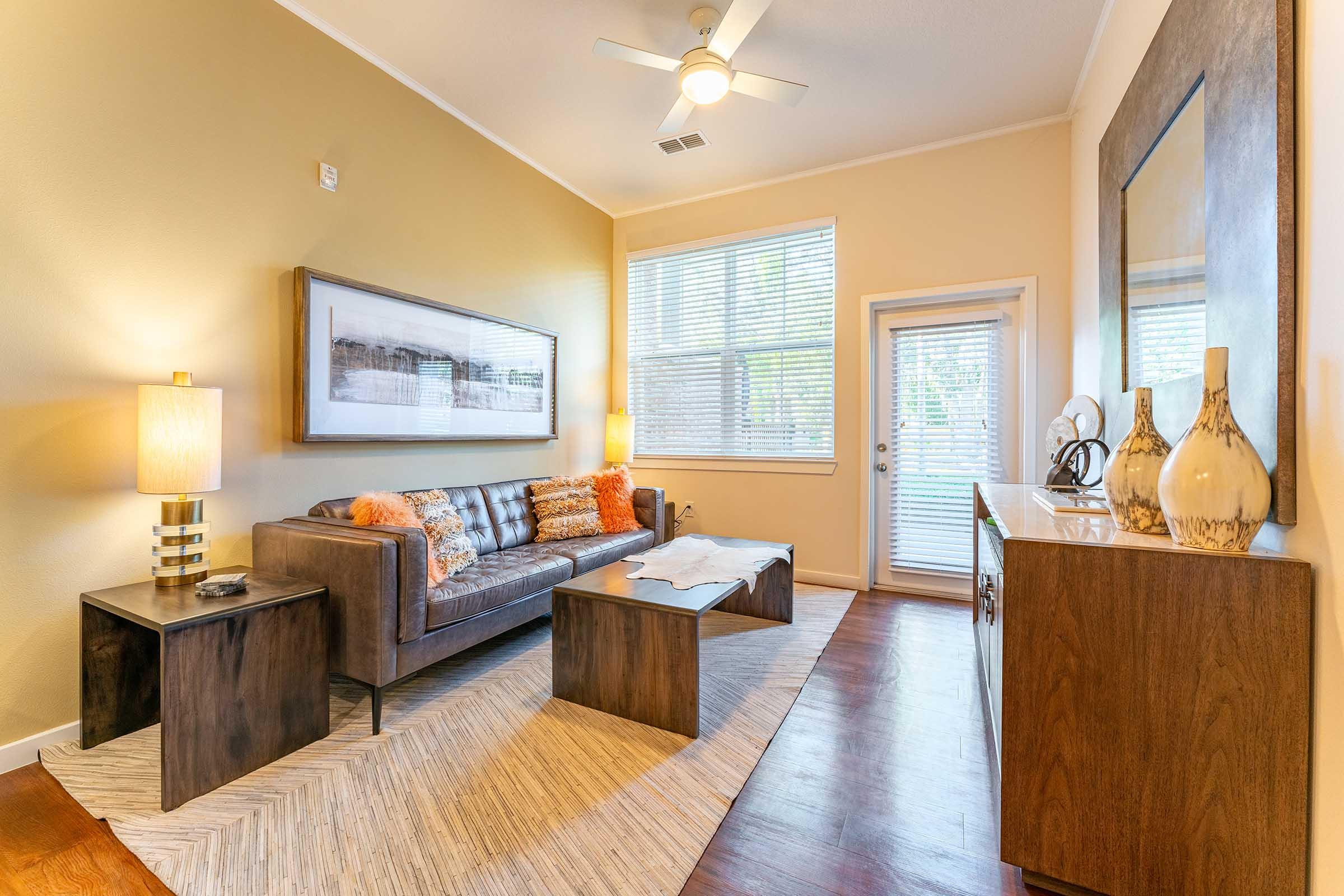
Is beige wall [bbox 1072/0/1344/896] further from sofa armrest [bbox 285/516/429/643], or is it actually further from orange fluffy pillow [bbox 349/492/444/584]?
orange fluffy pillow [bbox 349/492/444/584]

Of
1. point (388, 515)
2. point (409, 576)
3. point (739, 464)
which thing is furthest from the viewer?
point (739, 464)

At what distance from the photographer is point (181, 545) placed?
1940mm

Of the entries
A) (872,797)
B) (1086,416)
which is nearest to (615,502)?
(872,797)

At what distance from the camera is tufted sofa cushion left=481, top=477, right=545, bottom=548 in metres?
3.27

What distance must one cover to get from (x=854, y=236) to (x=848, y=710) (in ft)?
10.2

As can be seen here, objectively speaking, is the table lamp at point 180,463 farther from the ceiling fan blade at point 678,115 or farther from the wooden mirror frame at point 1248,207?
the wooden mirror frame at point 1248,207

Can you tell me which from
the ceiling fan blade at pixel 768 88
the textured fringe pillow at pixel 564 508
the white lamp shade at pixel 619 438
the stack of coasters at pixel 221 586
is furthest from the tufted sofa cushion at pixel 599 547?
the ceiling fan blade at pixel 768 88

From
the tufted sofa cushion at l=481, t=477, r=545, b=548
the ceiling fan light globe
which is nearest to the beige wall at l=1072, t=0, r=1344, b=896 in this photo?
A: the ceiling fan light globe

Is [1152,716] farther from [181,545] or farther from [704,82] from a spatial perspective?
[181,545]

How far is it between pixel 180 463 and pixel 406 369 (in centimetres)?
124

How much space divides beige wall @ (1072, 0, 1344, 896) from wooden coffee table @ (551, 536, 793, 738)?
1.48 m

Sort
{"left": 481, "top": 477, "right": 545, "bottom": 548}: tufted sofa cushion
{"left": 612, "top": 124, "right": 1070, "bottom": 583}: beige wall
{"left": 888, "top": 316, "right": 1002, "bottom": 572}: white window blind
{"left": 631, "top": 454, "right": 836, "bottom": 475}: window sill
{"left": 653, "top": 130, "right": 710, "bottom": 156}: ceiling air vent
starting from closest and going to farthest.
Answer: {"left": 481, "top": 477, "right": 545, "bottom": 548}: tufted sofa cushion < {"left": 612, "top": 124, "right": 1070, "bottom": 583}: beige wall < {"left": 653, "top": 130, "right": 710, "bottom": 156}: ceiling air vent < {"left": 888, "top": 316, "right": 1002, "bottom": 572}: white window blind < {"left": 631, "top": 454, "right": 836, "bottom": 475}: window sill

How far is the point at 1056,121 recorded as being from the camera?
3318mm

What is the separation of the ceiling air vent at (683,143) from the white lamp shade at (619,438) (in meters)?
1.92
